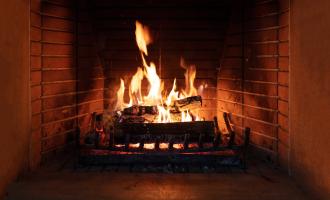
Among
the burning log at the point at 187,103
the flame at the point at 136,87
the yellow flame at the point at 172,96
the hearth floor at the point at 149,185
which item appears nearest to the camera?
the hearth floor at the point at 149,185

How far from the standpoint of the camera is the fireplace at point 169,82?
3070 millimetres

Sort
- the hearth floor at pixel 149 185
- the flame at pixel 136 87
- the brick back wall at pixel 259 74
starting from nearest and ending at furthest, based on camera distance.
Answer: the hearth floor at pixel 149 185
the brick back wall at pixel 259 74
the flame at pixel 136 87

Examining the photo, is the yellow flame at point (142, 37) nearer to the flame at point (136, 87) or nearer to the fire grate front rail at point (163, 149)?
the flame at point (136, 87)

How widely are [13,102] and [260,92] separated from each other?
226 centimetres

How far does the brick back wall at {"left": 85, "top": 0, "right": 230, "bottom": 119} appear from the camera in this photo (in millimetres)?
4258

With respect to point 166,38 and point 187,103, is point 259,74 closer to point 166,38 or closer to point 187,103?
point 187,103

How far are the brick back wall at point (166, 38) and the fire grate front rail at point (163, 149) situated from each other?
840 millimetres

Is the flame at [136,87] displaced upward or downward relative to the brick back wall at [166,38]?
downward

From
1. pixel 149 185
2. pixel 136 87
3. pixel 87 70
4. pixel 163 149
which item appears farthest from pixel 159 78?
pixel 149 185

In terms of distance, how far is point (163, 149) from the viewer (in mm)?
3588

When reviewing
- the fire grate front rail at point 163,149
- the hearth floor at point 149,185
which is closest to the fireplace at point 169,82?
the fire grate front rail at point 163,149

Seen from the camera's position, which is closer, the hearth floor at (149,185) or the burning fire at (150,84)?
the hearth floor at (149,185)

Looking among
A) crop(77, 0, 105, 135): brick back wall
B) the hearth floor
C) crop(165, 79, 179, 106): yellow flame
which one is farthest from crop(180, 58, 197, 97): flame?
the hearth floor

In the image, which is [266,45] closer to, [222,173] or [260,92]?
[260,92]
